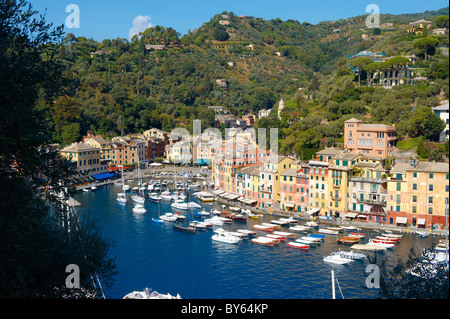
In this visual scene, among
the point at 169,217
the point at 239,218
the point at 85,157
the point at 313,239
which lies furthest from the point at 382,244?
the point at 85,157

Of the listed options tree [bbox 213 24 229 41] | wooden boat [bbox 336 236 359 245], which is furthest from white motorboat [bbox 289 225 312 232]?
tree [bbox 213 24 229 41]

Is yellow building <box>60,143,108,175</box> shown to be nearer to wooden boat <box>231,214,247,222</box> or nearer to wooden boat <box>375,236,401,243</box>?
wooden boat <box>231,214,247,222</box>

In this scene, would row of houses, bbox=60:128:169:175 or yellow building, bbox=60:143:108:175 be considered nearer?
yellow building, bbox=60:143:108:175

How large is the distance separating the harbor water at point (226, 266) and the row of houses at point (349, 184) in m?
1.43

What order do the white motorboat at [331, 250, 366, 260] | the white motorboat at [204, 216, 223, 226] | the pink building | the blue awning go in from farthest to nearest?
1. the blue awning
2. the pink building
3. the white motorboat at [204, 216, 223, 226]
4. the white motorboat at [331, 250, 366, 260]

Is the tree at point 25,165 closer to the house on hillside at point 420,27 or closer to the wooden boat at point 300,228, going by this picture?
the wooden boat at point 300,228

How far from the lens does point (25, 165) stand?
219 inches

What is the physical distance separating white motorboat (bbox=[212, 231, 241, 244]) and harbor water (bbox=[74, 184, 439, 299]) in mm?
263

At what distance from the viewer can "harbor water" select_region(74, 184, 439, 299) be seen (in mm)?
13539

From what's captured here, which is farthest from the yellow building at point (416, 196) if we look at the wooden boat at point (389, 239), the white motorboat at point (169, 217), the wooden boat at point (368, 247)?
the white motorboat at point (169, 217)

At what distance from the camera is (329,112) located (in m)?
32.1

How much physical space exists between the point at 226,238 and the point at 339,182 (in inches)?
266

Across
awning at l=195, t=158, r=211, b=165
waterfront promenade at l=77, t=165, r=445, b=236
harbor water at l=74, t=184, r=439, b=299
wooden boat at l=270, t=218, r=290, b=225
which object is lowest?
harbor water at l=74, t=184, r=439, b=299

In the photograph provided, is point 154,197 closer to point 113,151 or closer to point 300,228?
point 300,228
